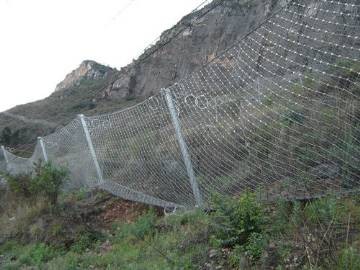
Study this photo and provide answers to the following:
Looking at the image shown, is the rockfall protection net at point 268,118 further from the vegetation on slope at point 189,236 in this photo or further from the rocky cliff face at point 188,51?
the rocky cliff face at point 188,51

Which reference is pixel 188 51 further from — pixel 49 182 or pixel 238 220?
pixel 238 220

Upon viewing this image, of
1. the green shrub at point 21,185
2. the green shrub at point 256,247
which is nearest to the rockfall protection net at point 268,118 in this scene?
the green shrub at point 256,247

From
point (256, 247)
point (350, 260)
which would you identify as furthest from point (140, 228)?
point (350, 260)

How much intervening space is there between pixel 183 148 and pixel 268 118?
3.45 ft

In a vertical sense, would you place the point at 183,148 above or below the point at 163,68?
below

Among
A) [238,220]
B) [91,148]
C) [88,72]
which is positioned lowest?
[238,220]

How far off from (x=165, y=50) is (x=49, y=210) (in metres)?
38.6

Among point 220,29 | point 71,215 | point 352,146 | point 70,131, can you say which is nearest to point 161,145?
point 71,215

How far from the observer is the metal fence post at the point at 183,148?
16.8ft

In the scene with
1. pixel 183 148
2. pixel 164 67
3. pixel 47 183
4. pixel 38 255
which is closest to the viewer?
pixel 183 148

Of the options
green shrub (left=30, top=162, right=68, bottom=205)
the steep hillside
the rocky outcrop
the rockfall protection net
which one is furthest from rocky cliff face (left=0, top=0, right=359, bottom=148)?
the rockfall protection net

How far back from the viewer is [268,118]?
4.52 meters

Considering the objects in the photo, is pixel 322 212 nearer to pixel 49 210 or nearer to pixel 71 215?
pixel 71 215

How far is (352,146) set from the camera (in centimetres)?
370
